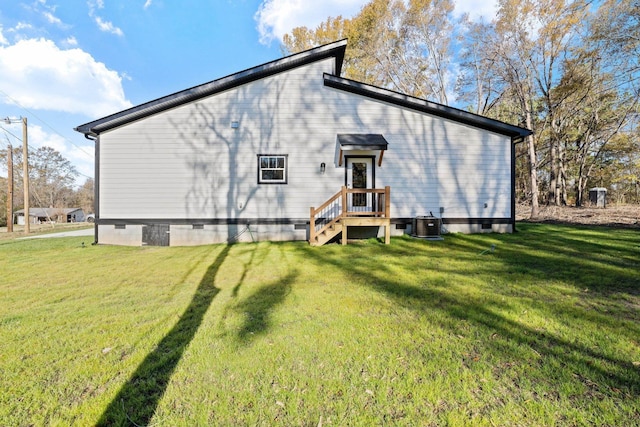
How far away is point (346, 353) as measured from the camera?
248 centimetres

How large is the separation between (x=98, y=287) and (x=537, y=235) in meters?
11.7

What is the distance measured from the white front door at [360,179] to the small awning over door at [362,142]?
44 cm

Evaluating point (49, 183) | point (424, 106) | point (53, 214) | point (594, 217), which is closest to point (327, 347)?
point (424, 106)

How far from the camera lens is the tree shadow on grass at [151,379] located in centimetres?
179

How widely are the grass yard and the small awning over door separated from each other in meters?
4.59

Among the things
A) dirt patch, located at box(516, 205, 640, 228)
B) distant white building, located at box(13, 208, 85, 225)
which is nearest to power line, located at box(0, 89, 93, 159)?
distant white building, located at box(13, 208, 85, 225)

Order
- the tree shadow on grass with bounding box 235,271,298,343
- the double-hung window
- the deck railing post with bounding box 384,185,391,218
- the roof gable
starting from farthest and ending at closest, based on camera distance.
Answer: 1. the double-hung window
2. the roof gable
3. the deck railing post with bounding box 384,185,391,218
4. the tree shadow on grass with bounding box 235,271,298,343

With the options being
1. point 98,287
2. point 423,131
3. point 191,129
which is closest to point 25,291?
point 98,287

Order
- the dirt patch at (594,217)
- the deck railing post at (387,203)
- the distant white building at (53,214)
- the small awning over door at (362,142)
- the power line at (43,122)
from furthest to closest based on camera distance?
the distant white building at (53,214) → the power line at (43,122) → the dirt patch at (594,217) → the small awning over door at (362,142) → the deck railing post at (387,203)

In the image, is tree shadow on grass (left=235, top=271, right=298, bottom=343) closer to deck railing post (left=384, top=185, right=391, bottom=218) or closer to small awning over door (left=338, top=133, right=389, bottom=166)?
deck railing post (left=384, top=185, right=391, bottom=218)

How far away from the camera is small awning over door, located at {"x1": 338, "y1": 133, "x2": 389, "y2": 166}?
28.7 feet

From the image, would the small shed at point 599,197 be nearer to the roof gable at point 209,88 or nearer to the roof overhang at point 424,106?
the roof overhang at point 424,106

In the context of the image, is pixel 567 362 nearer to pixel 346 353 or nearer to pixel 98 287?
pixel 346 353

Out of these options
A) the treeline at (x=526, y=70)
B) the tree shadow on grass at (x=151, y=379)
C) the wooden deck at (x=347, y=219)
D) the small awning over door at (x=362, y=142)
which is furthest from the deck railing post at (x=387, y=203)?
the treeline at (x=526, y=70)
